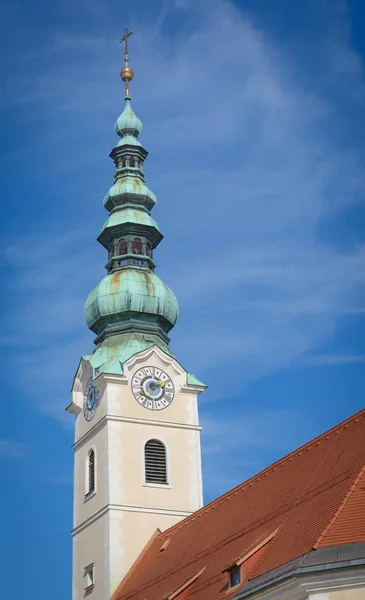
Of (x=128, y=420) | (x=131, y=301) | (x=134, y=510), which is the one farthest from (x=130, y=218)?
(x=134, y=510)

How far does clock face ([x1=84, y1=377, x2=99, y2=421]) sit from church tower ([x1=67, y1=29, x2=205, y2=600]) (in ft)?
0.12

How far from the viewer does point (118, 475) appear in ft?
130

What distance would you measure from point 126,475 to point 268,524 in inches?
432

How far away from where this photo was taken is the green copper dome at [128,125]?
48625 mm

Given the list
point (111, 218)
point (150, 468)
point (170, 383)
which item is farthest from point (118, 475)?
point (111, 218)

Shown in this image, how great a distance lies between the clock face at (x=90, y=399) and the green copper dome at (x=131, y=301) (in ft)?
8.02

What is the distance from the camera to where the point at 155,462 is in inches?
1598

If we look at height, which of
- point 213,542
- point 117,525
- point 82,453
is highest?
point 82,453

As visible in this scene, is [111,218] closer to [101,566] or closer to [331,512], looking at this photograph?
[101,566]

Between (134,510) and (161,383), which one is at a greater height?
(161,383)

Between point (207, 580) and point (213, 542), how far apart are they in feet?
7.71

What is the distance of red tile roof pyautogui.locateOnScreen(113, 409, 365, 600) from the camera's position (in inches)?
1003

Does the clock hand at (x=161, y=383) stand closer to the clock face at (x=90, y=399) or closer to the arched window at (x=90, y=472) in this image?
the clock face at (x=90, y=399)

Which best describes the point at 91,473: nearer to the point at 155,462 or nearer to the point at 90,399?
the point at 155,462
